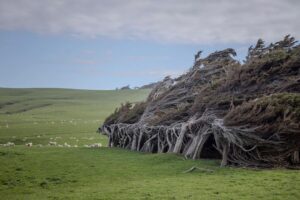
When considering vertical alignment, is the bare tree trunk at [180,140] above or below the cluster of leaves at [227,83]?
below

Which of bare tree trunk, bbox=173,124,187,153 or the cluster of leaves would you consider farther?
bare tree trunk, bbox=173,124,187,153

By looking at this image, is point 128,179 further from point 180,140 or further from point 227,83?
point 227,83

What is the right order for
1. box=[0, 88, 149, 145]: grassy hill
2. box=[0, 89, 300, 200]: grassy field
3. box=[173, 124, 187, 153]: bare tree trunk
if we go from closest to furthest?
1. box=[0, 89, 300, 200]: grassy field
2. box=[173, 124, 187, 153]: bare tree trunk
3. box=[0, 88, 149, 145]: grassy hill

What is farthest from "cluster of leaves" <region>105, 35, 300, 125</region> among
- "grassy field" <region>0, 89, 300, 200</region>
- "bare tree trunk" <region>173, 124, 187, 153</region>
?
"grassy field" <region>0, 89, 300, 200</region>

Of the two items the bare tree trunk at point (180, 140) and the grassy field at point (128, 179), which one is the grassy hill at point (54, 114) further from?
the grassy field at point (128, 179)

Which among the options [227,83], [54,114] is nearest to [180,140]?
[227,83]

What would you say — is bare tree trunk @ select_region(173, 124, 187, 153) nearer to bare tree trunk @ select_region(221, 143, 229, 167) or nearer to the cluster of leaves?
the cluster of leaves

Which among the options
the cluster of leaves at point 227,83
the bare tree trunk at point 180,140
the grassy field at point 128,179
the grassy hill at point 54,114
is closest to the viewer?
the grassy field at point 128,179

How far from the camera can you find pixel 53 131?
146 feet

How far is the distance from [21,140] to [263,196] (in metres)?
27.5

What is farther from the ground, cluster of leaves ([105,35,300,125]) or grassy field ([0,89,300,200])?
cluster of leaves ([105,35,300,125])

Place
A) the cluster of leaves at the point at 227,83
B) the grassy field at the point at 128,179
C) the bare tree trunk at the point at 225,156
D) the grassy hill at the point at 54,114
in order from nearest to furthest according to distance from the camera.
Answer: the grassy field at the point at 128,179
the bare tree trunk at the point at 225,156
the cluster of leaves at the point at 227,83
the grassy hill at the point at 54,114

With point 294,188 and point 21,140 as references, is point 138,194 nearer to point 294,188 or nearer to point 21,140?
point 294,188

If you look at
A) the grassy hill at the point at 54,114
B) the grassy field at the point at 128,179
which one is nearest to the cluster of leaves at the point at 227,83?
the grassy field at the point at 128,179
